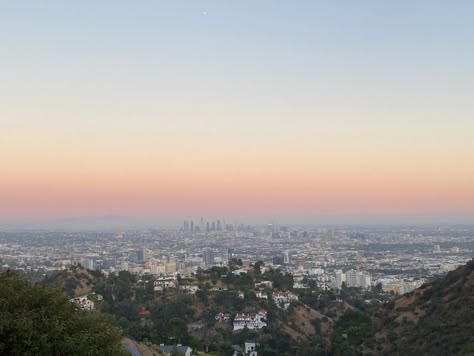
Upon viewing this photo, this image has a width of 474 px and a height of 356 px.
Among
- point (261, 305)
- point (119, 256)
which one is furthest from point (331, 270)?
point (261, 305)

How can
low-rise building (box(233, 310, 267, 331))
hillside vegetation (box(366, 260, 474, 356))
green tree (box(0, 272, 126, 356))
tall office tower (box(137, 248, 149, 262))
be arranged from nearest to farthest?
green tree (box(0, 272, 126, 356)), hillside vegetation (box(366, 260, 474, 356)), low-rise building (box(233, 310, 267, 331)), tall office tower (box(137, 248, 149, 262))

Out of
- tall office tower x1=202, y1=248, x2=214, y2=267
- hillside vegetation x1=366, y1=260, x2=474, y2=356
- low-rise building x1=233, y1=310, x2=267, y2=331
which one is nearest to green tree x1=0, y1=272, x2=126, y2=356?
hillside vegetation x1=366, y1=260, x2=474, y2=356

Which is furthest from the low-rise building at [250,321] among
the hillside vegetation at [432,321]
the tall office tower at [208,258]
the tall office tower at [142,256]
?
the tall office tower at [142,256]

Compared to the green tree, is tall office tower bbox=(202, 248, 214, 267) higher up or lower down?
lower down

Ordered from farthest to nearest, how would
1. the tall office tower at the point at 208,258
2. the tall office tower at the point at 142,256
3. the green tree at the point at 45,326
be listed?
the tall office tower at the point at 142,256 < the tall office tower at the point at 208,258 < the green tree at the point at 45,326

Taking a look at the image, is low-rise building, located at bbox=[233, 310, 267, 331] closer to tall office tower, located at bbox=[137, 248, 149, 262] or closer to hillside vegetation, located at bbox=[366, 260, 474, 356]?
hillside vegetation, located at bbox=[366, 260, 474, 356]

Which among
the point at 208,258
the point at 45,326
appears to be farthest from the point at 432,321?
the point at 208,258

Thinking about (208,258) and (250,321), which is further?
(208,258)

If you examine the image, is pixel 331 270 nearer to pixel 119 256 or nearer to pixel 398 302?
pixel 119 256

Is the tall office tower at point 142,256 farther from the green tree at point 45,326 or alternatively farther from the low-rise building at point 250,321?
the green tree at point 45,326

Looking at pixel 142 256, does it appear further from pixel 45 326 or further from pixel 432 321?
pixel 45 326

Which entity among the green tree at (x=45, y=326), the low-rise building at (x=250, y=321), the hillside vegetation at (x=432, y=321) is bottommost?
the low-rise building at (x=250, y=321)
